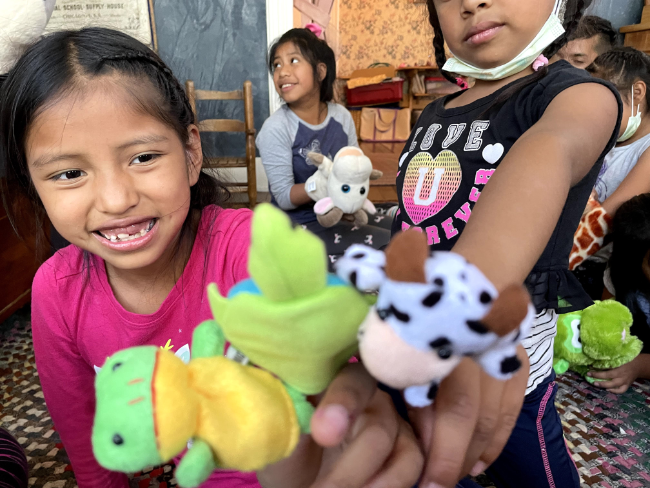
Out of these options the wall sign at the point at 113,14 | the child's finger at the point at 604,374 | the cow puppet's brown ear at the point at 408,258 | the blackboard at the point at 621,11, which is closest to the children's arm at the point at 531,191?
the cow puppet's brown ear at the point at 408,258

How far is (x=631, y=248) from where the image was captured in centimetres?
113

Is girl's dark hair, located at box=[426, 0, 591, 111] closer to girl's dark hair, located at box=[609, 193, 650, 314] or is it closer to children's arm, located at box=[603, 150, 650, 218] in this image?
girl's dark hair, located at box=[609, 193, 650, 314]

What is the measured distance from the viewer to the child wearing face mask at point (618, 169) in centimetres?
129

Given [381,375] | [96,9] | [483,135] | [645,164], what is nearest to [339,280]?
[381,375]

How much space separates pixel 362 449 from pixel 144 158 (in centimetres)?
46

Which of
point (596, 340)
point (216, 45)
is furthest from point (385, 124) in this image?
point (596, 340)

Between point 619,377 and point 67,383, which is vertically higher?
point 67,383

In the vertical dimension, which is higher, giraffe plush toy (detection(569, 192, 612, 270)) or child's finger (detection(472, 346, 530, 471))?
child's finger (detection(472, 346, 530, 471))

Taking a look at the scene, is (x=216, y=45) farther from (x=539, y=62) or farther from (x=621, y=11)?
(x=621, y=11)

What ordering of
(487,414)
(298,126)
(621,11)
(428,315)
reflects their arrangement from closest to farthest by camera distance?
(428,315)
(487,414)
(298,126)
(621,11)

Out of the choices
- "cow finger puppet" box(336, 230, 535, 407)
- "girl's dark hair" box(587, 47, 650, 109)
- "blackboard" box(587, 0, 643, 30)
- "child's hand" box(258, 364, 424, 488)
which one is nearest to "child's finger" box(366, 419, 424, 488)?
"child's hand" box(258, 364, 424, 488)

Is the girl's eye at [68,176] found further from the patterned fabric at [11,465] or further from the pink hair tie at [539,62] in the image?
the pink hair tie at [539,62]

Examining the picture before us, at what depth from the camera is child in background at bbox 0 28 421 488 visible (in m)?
0.50

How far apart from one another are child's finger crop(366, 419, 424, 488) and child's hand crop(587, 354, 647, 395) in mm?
1087
